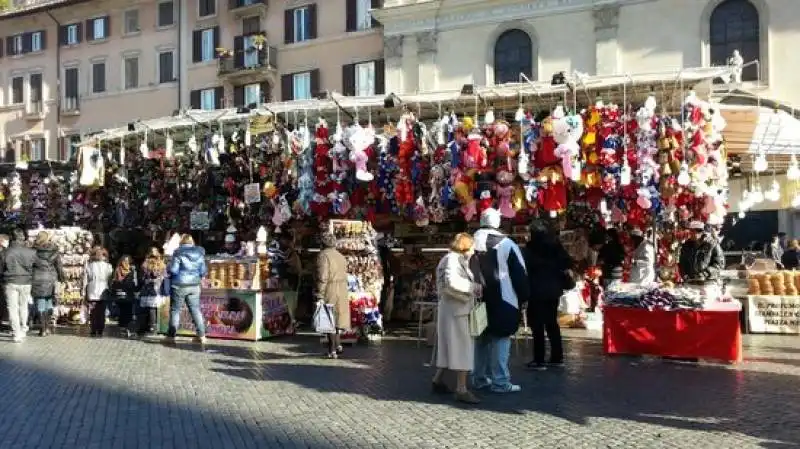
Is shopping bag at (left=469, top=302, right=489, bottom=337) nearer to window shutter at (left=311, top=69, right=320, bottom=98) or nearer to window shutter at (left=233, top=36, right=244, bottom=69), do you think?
window shutter at (left=311, top=69, right=320, bottom=98)

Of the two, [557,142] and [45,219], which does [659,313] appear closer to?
[557,142]

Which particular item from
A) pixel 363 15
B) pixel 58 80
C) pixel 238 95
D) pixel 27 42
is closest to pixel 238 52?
pixel 238 95

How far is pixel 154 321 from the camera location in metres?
12.2

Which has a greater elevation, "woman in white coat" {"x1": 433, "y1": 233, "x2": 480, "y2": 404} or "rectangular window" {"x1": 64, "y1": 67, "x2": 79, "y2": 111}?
"rectangular window" {"x1": 64, "y1": 67, "x2": 79, "y2": 111}

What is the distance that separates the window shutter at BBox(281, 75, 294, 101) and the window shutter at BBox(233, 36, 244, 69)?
2325 mm

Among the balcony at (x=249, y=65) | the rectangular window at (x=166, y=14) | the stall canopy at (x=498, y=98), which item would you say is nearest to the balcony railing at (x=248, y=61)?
the balcony at (x=249, y=65)

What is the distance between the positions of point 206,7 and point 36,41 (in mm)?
11540

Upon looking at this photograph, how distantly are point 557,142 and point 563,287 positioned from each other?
241cm

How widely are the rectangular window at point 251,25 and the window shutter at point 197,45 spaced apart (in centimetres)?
269

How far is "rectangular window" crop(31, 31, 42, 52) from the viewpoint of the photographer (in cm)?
4056

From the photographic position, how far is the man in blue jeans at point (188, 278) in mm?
11109

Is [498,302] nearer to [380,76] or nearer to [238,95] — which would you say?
[380,76]

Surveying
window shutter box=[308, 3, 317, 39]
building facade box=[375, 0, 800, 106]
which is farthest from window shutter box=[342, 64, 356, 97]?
window shutter box=[308, 3, 317, 39]

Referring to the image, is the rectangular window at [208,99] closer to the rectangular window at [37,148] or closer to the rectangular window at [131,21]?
the rectangular window at [131,21]
